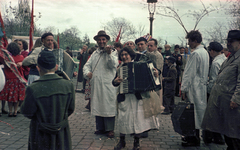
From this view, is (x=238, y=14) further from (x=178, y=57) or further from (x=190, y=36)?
(x=190, y=36)

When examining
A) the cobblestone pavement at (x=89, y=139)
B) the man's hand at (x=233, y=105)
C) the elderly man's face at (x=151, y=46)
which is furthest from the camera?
the elderly man's face at (x=151, y=46)

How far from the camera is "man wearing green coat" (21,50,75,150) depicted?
2453 mm

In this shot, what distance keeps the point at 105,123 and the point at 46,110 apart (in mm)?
2763

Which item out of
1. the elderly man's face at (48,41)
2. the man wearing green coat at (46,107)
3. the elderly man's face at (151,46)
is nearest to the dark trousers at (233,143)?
the man wearing green coat at (46,107)

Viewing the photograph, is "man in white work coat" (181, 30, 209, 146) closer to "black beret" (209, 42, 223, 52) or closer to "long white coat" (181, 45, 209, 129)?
"long white coat" (181, 45, 209, 129)

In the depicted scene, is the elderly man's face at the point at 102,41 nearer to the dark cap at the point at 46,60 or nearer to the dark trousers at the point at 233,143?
the dark cap at the point at 46,60

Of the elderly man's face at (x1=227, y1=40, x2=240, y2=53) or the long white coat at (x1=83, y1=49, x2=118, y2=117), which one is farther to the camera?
the long white coat at (x1=83, y1=49, x2=118, y2=117)

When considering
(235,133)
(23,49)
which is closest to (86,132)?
(235,133)

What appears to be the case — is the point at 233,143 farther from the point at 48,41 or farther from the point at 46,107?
the point at 48,41

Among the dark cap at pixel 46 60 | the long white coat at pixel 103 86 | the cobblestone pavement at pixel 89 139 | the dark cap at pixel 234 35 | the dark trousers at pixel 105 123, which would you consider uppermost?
the dark cap at pixel 234 35

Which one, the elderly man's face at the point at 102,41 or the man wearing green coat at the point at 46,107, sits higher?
the elderly man's face at the point at 102,41


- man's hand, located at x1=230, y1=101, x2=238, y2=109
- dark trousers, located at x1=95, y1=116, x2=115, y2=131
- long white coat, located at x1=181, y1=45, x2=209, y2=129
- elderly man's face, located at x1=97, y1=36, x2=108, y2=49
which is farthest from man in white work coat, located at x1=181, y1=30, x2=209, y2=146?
elderly man's face, located at x1=97, y1=36, x2=108, y2=49

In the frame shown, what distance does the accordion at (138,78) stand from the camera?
4012 millimetres

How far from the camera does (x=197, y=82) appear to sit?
4418mm
